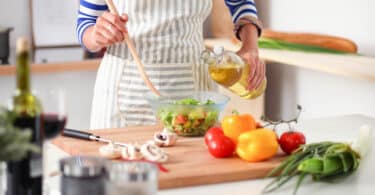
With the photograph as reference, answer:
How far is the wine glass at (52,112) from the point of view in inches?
53.9

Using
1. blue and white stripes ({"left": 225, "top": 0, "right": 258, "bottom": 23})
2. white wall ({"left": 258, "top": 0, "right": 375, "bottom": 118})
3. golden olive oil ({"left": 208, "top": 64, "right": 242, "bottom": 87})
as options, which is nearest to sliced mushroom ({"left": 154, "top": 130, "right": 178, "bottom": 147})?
golden olive oil ({"left": 208, "top": 64, "right": 242, "bottom": 87})

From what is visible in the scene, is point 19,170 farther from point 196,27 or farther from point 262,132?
point 196,27

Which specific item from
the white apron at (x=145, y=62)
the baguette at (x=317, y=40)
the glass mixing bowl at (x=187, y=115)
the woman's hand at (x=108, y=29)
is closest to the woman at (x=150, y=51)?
the white apron at (x=145, y=62)

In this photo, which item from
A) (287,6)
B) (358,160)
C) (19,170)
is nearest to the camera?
(19,170)

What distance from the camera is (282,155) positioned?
1930mm

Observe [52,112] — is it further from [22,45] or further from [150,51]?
[150,51]

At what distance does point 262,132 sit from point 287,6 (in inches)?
83.5

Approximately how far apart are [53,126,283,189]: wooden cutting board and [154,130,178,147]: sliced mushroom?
0.02 metres

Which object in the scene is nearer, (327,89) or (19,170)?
(19,170)

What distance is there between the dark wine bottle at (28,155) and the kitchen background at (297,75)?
83.9 inches

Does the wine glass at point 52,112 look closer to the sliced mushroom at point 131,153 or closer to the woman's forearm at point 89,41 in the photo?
the sliced mushroom at point 131,153

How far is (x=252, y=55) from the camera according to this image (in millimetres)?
2414

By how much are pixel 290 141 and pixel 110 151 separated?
17.1 inches

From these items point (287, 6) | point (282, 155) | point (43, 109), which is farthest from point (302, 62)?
point (43, 109)
